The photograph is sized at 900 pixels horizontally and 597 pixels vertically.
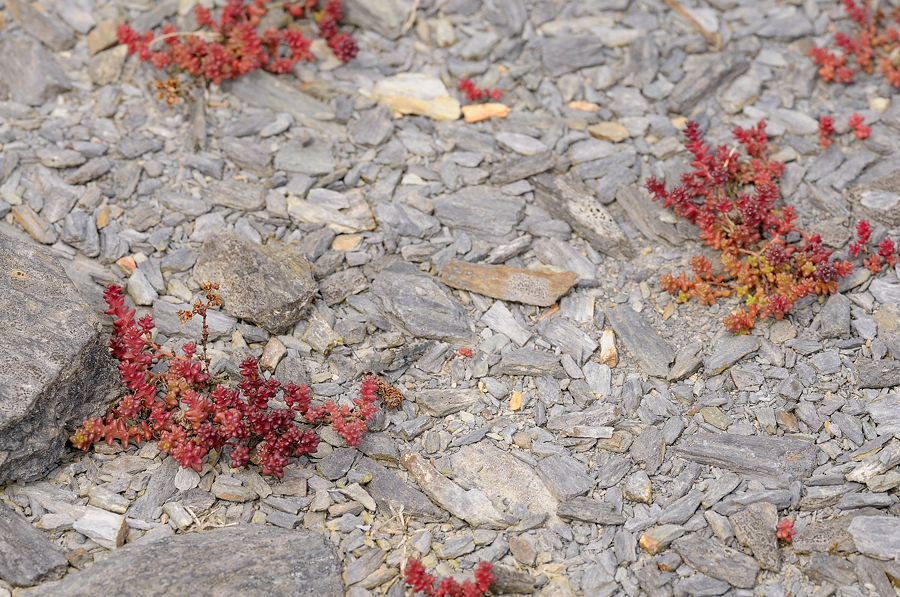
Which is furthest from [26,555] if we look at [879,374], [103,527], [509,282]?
[879,374]

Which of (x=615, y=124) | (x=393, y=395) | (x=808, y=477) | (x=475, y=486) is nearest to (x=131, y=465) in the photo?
(x=393, y=395)

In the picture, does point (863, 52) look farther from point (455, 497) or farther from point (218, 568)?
point (218, 568)

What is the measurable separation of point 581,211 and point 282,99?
3.09 meters

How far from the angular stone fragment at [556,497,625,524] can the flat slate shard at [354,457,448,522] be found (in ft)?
2.59

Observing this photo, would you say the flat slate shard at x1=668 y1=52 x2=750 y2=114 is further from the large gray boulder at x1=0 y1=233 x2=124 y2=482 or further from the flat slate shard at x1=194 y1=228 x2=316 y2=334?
the large gray boulder at x1=0 y1=233 x2=124 y2=482

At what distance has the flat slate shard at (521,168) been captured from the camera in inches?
267

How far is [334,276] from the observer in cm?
609

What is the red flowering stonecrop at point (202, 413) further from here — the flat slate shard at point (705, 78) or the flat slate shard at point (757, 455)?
the flat slate shard at point (705, 78)

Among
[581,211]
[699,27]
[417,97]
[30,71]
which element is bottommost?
[581,211]

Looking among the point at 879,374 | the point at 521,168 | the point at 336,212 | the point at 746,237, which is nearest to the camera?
the point at 879,374

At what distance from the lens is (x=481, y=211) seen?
652 cm

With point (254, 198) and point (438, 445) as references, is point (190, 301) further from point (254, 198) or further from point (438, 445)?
point (438, 445)

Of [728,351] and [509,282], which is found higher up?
[509,282]

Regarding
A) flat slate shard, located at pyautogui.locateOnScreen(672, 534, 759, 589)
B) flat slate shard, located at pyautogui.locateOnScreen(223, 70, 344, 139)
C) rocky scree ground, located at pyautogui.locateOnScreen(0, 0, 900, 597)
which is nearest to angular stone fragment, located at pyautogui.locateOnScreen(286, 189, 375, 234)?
rocky scree ground, located at pyautogui.locateOnScreen(0, 0, 900, 597)
